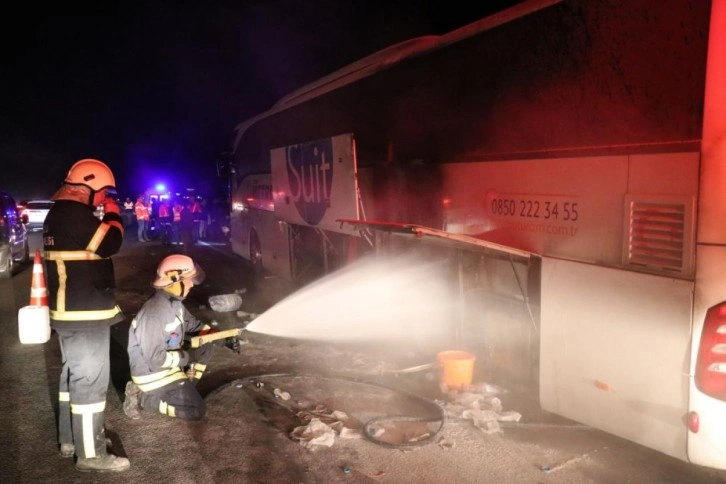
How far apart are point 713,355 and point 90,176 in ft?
14.9

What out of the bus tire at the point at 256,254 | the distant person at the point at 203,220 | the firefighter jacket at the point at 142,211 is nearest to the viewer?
the bus tire at the point at 256,254

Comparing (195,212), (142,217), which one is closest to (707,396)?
(195,212)

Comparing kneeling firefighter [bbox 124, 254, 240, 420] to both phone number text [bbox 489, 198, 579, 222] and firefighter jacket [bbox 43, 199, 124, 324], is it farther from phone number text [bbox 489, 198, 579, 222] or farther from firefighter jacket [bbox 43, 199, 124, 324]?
phone number text [bbox 489, 198, 579, 222]

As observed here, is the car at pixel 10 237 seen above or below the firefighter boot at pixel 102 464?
above

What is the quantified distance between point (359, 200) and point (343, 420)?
9.76 ft

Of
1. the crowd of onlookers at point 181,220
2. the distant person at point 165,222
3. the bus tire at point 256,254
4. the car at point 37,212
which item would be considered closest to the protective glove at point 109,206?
the bus tire at point 256,254

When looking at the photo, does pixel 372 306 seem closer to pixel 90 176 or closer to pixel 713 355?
pixel 90 176

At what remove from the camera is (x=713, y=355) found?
3.38 meters

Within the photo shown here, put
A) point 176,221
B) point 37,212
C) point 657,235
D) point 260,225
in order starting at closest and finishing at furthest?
1. point 657,235
2. point 260,225
3. point 176,221
4. point 37,212

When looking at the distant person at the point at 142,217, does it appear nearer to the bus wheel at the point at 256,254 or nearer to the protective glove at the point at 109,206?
the bus wheel at the point at 256,254

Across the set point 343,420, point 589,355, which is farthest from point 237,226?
point 589,355

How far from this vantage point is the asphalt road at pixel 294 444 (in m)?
4.23

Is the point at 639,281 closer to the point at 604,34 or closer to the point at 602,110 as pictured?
the point at 602,110

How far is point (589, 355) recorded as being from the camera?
14.3 feet
